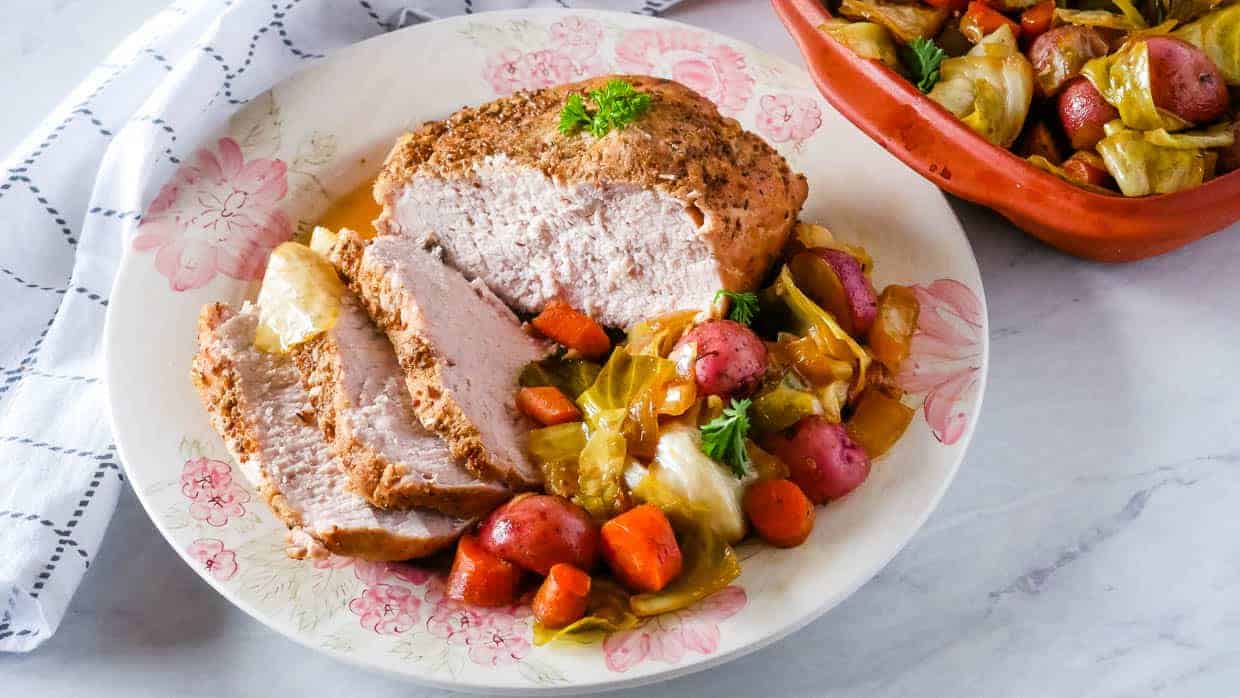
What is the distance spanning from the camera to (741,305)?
369 cm

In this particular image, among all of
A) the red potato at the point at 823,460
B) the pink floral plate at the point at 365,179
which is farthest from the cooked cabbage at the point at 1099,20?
the red potato at the point at 823,460

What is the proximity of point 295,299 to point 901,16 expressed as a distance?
2.36 metres

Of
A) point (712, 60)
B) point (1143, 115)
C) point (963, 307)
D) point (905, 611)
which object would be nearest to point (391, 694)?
point (905, 611)

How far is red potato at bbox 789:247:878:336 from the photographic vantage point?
12.1 feet

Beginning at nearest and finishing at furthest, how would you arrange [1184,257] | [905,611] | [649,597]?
[649,597] < [905,611] < [1184,257]

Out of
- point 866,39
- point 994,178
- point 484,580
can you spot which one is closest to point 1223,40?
point 994,178

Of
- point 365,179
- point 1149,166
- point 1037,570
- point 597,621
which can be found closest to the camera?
point 597,621

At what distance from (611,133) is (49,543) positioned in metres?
2.08

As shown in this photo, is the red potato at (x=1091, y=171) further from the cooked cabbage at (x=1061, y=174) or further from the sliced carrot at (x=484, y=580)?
the sliced carrot at (x=484, y=580)

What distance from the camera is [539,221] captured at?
392cm

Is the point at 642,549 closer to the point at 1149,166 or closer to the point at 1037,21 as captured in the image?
the point at 1149,166

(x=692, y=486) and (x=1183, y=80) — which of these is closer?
(x=692, y=486)

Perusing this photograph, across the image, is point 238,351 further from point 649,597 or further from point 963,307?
point 963,307

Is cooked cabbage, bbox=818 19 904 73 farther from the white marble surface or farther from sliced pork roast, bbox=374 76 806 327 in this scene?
the white marble surface
